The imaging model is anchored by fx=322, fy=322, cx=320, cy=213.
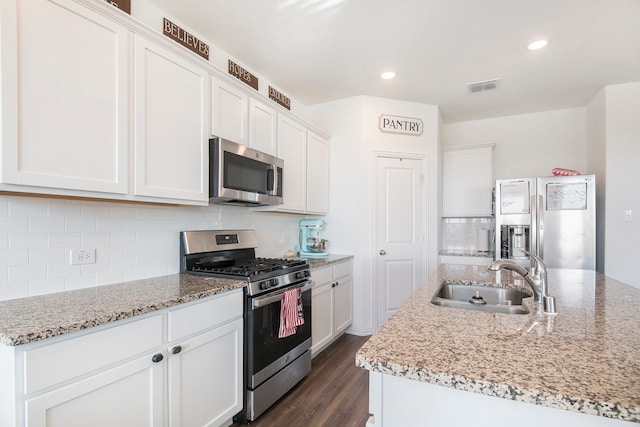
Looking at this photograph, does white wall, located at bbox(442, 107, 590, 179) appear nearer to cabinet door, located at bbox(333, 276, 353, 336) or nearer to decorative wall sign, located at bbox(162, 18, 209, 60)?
cabinet door, located at bbox(333, 276, 353, 336)

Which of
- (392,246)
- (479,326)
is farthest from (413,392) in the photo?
(392,246)

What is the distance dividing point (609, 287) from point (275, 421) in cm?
205

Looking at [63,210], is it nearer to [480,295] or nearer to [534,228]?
[480,295]

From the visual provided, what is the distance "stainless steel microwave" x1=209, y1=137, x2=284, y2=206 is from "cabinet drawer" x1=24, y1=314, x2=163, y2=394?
3.10 feet

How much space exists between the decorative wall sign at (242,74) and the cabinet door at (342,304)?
2063 mm

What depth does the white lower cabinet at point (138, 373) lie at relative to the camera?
3.45 ft

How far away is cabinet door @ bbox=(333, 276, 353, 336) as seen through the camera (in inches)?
125

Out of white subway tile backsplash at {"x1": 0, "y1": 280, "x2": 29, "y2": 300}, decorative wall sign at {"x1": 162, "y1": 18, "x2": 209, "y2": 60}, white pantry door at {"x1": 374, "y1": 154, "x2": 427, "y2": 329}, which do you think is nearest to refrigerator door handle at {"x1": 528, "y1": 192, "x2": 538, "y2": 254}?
white pantry door at {"x1": 374, "y1": 154, "x2": 427, "y2": 329}

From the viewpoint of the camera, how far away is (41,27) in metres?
1.30

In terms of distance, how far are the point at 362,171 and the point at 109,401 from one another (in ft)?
9.58

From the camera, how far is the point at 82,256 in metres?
1.68

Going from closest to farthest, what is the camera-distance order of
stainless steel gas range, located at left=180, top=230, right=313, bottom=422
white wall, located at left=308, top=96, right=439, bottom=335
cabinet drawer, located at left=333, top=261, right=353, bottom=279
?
stainless steel gas range, located at left=180, top=230, right=313, bottom=422 < cabinet drawer, located at left=333, top=261, right=353, bottom=279 < white wall, located at left=308, top=96, right=439, bottom=335

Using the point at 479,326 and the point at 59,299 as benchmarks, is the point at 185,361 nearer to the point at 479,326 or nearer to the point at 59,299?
the point at 59,299

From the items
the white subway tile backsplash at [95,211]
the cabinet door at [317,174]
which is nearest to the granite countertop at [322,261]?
the cabinet door at [317,174]
